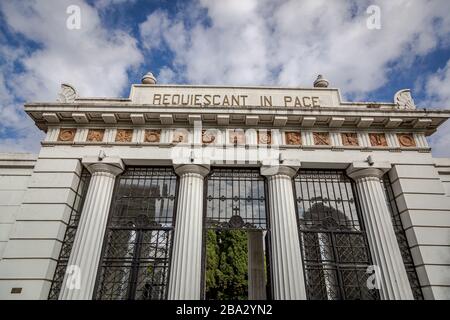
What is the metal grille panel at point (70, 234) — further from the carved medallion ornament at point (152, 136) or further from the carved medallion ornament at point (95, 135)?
the carved medallion ornament at point (152, 136)

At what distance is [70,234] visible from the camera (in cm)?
981

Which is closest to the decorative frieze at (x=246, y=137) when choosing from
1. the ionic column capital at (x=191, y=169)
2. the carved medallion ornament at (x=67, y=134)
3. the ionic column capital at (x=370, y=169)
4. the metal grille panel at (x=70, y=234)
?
the carved medallion ornament at (x=67, y=134)

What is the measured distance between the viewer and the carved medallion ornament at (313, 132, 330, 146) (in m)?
11.1

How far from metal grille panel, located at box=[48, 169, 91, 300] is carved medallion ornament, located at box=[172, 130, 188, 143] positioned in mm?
3676

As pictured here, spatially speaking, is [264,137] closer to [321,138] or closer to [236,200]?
[321,138]

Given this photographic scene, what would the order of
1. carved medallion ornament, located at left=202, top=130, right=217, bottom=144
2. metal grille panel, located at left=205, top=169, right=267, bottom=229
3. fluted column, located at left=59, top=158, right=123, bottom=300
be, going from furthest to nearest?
carved medallion ornament, located at left=202, top=130, right=217, bottom=144 < metal grille panel, located at left=205, top=169, right=267, bottom=229 < fluted column, located at left=59, top=158, right=123, bottom=300

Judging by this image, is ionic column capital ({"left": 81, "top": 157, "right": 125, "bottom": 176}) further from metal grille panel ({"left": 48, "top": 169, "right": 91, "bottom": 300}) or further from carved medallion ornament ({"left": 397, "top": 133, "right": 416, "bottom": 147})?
carved medallion ornament ({"left": 397, "top": 133, "right": 416, "bottom": 147})

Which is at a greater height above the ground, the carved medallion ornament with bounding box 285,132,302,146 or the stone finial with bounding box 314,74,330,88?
the stone finial with bounding box 314,74,330,88

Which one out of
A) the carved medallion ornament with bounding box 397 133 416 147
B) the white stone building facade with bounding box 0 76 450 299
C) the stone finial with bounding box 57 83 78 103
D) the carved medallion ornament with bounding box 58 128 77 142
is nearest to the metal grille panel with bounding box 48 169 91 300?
the white stone building facade with bounding box 0 76 450 299

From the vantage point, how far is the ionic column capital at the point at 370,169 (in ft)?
34.1

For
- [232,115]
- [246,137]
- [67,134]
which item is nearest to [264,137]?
[246,137]
